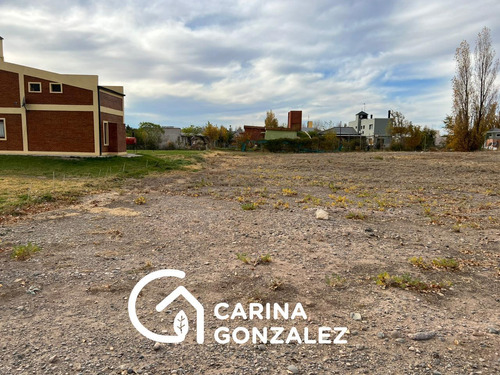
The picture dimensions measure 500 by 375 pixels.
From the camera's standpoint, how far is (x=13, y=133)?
20906 millimetres

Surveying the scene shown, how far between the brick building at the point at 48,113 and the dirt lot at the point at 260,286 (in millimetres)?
14897

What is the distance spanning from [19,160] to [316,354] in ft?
71.4

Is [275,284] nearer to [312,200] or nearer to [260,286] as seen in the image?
[260,286]

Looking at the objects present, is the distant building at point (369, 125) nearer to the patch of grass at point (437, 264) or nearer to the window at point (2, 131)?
the window at point (2, 131)

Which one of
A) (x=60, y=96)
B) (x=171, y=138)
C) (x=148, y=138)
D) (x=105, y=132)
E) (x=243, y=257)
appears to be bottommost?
(x=243, y=257)

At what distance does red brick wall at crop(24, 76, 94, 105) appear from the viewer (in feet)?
68.1

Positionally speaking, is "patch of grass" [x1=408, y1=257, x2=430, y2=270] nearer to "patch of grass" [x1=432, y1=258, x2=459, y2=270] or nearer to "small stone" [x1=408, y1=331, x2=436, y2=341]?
"patch of grass" [x1=432, y1=258, x2=459, y2=270]

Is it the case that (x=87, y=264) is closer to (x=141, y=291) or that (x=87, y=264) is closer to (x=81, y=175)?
(x=141, y=291)

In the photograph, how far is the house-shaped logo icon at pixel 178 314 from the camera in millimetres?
2887

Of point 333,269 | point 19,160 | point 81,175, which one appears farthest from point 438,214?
point 19,160

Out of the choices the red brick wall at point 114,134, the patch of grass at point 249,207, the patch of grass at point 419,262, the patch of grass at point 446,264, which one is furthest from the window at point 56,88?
the patch of grass at point 446,264

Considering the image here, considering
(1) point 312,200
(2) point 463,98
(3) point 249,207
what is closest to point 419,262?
(3) point 249,207

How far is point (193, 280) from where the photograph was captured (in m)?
4.02

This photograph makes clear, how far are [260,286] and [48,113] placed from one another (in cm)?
2210
